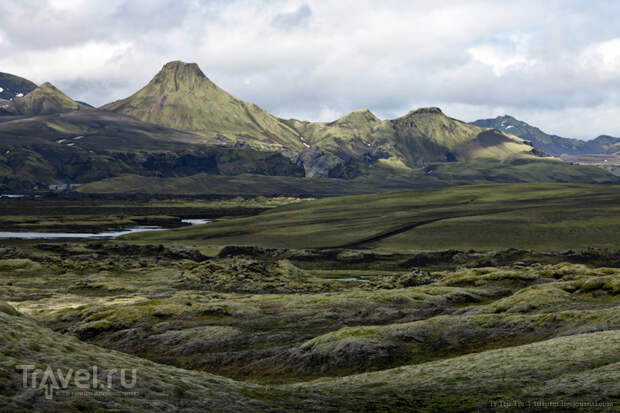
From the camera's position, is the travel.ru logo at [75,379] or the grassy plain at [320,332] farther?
the grassy plain at [320,332]

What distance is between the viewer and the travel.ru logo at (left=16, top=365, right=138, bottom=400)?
24344 millimetres

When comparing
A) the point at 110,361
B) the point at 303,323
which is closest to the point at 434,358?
the point at 303,323

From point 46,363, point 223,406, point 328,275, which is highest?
point 46,363

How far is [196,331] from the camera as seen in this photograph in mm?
68438

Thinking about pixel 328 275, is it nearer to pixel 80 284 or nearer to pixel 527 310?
pixel 80 284

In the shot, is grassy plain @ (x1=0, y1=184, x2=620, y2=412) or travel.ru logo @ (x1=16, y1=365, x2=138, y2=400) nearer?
travel.ru logo @ (x1=16, y1=365, x2=138, y2=400)

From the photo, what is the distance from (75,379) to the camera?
86.6 feet

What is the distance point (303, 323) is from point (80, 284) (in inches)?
2577

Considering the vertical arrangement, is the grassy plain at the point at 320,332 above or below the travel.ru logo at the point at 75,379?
below

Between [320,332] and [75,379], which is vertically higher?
[75,379]

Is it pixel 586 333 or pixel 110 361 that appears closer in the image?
pixel 110 361

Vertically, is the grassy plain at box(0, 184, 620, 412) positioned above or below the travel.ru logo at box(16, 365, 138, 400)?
below

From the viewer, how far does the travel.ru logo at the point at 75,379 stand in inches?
958

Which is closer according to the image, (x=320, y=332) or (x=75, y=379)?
(x=75, y=379)
